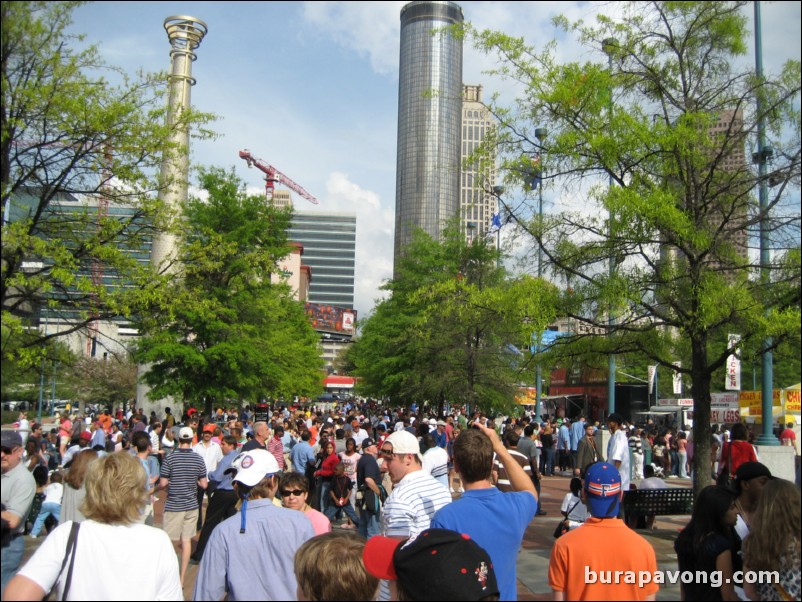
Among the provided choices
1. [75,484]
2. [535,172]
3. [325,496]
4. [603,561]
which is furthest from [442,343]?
[603,561]

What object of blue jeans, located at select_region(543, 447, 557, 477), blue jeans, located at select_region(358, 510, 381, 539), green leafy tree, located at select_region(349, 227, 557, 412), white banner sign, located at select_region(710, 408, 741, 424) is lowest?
blue jeans, located at select_region(543, 447, 557, 477)

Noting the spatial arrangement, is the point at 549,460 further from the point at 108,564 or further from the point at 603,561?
the point at 108,564

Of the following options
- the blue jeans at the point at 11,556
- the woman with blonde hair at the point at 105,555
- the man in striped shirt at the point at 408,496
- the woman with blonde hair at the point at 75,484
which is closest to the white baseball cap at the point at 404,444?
the man in striped shirt at the point at 408,496

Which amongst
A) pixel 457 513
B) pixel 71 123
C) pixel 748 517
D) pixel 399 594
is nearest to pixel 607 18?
pixel 71 123

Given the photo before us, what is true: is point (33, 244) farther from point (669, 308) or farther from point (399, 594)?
point (669, 308)

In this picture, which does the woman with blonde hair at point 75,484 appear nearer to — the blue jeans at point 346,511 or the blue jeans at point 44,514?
the blue jeans at point 44,514

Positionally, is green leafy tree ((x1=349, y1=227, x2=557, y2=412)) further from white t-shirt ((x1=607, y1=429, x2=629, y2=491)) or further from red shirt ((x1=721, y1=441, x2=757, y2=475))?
red shirt ((x1=721, y1=441, x2=757, y2=475))

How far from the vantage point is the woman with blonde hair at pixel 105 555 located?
302 cm

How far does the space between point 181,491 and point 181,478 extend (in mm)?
161

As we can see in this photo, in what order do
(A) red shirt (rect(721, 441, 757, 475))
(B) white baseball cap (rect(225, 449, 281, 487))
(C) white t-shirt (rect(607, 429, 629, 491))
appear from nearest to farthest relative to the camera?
(B) white baseball cap (rect(225, 449, 281, 487)) → (A) red shirt (rect(721, 441, 757, 475)) → (C) white t-shirt (rect(607, 429, 629, 491))

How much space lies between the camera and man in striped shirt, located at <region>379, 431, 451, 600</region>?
4.48 metres

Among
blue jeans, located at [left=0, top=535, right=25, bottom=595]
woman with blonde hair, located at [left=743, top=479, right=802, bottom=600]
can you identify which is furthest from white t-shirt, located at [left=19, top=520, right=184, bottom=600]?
woman with blonde hair, located at [left=743, top=479, right=802, bottom=600]

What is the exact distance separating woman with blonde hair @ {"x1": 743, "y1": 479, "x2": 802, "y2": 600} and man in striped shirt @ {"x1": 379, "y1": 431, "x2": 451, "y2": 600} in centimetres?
182

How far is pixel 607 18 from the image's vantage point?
10.8 metres
